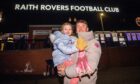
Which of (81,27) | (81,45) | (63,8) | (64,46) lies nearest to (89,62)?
(81,45)

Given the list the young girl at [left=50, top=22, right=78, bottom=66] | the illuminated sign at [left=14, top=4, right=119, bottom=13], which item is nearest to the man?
the young girl at [left=50, top=22, right=78, bottom=66]

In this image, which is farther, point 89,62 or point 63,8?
point 63,8

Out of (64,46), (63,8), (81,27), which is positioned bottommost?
(64,46)

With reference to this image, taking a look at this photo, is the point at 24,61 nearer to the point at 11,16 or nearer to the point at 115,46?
the point at 115,46

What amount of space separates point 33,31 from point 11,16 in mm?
3428

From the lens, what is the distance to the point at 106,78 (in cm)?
765

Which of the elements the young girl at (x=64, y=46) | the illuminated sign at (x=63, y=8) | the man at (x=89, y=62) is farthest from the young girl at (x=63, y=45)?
the illuminated sign at (x=63, y=8)

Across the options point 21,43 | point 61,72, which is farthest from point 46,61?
point 61,72

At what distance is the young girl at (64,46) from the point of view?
239 centimetres

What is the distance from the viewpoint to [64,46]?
2453mm

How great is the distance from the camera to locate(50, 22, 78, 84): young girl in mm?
2391

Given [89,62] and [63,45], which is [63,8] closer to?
[63,45]

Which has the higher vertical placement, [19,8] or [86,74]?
[19,8]

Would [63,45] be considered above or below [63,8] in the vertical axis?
below
